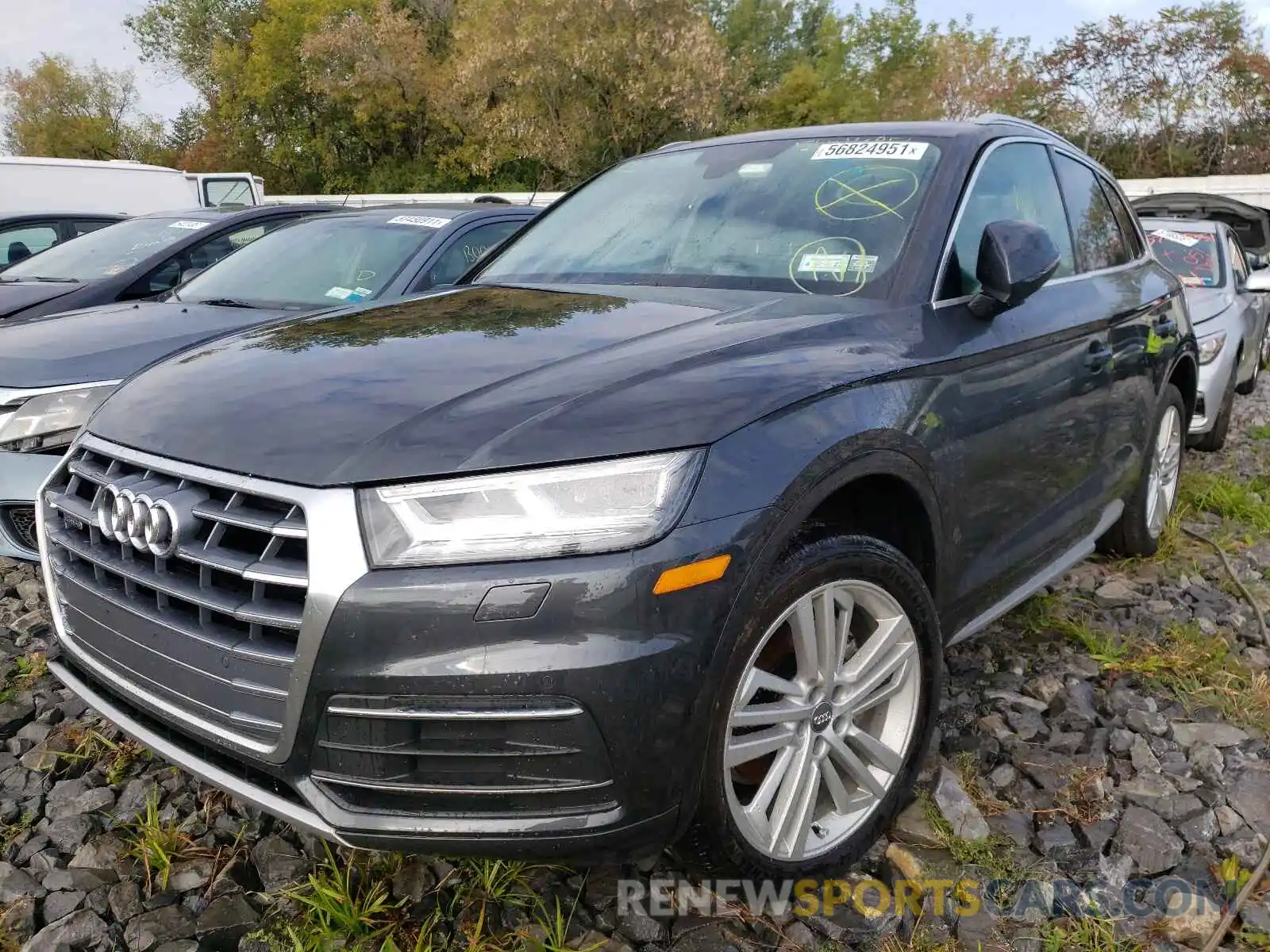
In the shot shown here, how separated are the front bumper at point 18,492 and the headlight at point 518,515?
2.46 m

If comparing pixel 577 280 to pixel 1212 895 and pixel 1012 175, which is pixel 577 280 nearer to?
pixel 1012 175

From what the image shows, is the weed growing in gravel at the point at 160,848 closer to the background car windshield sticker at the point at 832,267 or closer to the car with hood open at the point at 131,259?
the background car windshield sticker at the point at 832,267

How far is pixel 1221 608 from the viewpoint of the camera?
3617mm

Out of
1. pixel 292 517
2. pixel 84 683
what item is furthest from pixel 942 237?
pixel 84 683

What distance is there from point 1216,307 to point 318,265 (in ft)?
18.4

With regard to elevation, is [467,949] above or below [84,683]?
below

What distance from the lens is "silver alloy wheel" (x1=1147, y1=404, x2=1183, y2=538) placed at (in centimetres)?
398

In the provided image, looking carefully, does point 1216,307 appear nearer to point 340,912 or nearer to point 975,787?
point 975,787

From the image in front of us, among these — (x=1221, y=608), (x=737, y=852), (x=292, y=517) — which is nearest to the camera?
(x=292, y=517)

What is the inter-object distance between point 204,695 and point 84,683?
0.58m

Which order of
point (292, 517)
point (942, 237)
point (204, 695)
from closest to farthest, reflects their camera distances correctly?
point (292, 517) → point (204, 695) → point (942, 237)

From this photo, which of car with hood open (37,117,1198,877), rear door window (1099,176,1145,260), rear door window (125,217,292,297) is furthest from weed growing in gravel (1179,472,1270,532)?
rear door window (125,217,292,297)

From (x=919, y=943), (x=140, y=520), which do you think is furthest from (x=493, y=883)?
(x=140, y=520)

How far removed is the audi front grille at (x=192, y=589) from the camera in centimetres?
159
